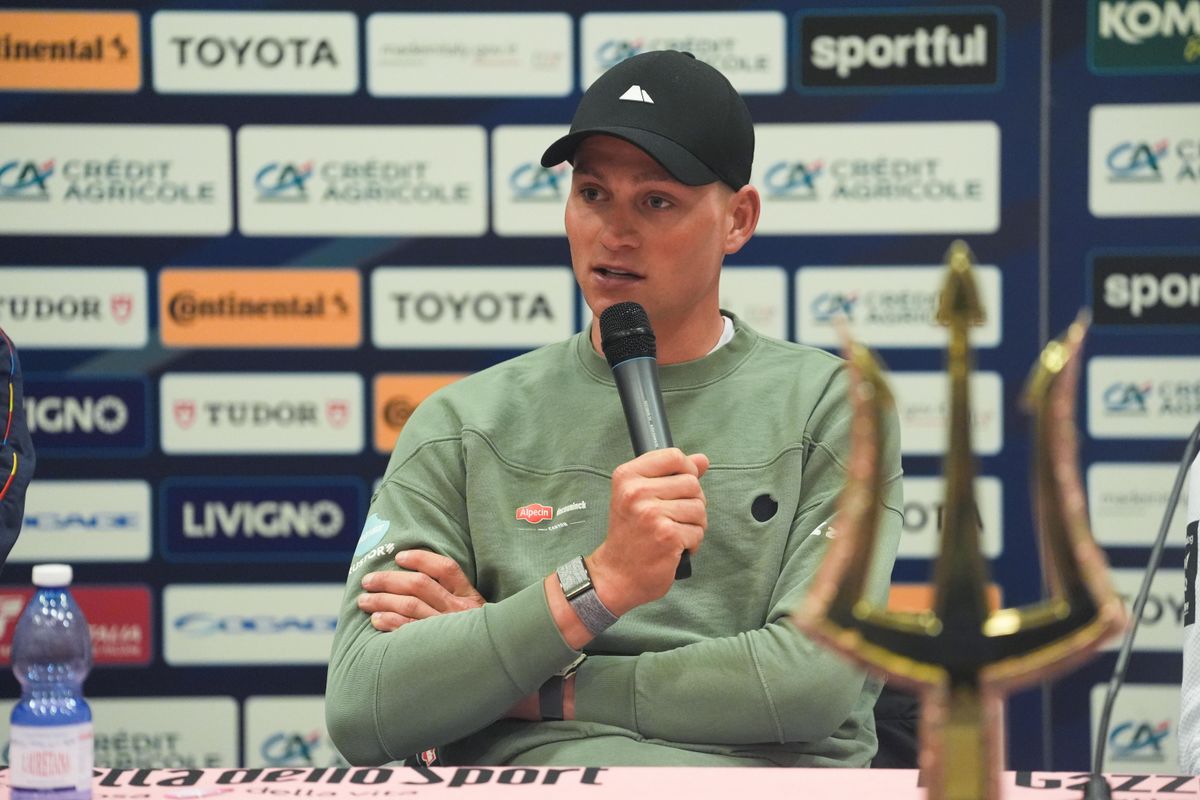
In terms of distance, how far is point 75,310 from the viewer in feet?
10.5

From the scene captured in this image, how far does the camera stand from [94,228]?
10.5ft

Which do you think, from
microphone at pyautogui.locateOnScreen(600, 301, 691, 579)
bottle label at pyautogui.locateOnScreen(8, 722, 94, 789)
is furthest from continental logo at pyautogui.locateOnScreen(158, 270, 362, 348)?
bottle label at pyautogui.locateOnScreen(8, 722, 94, 789)

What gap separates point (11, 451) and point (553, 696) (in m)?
1.33

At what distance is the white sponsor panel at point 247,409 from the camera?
3.19 meters

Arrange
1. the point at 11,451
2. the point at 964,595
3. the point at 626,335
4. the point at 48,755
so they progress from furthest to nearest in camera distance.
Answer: the point at 11,451, the point at 626,335, the point at 48,755, the point at 964,595

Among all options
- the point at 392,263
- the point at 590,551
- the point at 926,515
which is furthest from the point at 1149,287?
the point at 590,551

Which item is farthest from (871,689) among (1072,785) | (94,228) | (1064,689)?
(94,228)

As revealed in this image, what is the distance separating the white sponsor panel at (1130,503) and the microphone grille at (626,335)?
197 centimetres

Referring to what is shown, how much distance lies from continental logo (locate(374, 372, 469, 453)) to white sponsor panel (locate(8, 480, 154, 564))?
23.4 inches

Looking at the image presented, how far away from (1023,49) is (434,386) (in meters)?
1.63

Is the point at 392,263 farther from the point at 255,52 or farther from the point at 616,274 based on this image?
the point at 616,274

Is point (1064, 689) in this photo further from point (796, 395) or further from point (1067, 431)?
point (1067, 431)

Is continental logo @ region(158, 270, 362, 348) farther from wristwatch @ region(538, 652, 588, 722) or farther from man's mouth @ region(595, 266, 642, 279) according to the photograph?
wristwatch @ region(538, 652, 588, 722)

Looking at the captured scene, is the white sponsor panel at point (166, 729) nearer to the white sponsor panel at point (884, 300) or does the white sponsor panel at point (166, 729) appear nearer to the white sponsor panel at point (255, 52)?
the white sponsor panel at point (255, 52)
